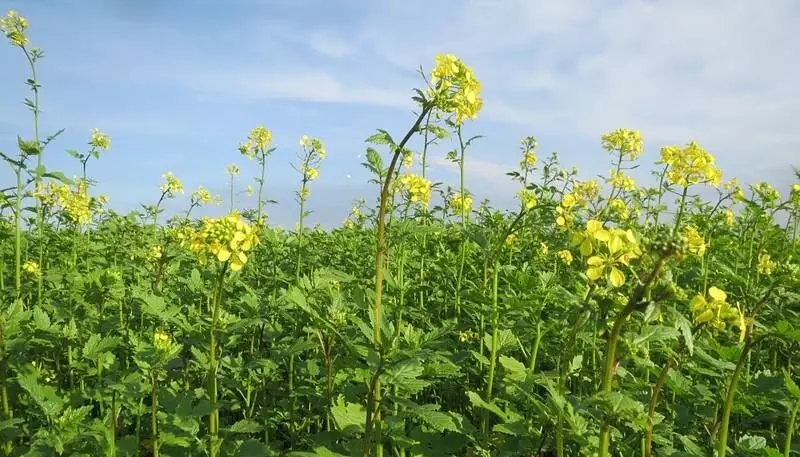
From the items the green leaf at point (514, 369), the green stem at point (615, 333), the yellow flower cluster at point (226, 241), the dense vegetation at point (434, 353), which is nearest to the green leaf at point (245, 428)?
the dense vegetation at point (434, 353)

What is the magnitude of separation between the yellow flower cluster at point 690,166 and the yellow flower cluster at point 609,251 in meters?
2.48

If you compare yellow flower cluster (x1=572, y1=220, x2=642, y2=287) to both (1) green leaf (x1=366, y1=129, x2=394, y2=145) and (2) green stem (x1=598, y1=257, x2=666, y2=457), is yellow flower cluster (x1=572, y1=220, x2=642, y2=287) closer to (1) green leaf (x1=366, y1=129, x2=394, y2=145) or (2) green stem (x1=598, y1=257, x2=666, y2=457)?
(2) green stem (x1=598, y1=257, x2=666, y2=457)

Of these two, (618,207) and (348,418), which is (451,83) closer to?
(348,418)

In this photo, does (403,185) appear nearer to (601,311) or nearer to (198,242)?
(198,242)

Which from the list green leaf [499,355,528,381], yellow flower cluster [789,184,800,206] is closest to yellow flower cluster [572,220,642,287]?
green leaf [499,355,528,381]

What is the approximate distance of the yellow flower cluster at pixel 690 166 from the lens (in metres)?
4.15

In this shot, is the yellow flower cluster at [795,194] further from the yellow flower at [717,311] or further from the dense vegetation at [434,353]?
the yellow flower at [717,311]

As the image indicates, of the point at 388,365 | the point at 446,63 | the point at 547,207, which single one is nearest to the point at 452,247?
the point at 547,207

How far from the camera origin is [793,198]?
18.3 feet

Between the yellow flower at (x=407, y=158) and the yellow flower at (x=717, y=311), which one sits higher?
→ the yellow flower at (x=407, y=158)

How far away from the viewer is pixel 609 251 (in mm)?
2143

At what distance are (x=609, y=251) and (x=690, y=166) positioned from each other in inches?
102

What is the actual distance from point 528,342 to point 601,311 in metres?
2.62

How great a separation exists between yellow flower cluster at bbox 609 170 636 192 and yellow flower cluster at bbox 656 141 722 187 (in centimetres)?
112
